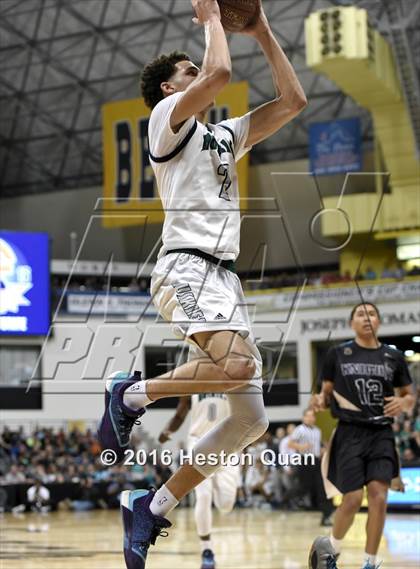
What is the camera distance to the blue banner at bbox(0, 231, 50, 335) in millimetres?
30828

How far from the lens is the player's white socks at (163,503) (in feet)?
16.0

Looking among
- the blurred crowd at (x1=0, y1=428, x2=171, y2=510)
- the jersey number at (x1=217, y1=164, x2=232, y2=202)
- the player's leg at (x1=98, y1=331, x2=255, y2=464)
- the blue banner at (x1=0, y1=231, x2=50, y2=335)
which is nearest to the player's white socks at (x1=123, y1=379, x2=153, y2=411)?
the player's leg at (x1=98, y1=331, x2=255, y2=464)

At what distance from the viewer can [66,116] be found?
4347 cm

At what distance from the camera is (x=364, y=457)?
287 inches

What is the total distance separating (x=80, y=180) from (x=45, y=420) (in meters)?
16.4

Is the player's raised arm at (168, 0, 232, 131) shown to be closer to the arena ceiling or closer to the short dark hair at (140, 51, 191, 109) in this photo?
the short dark hair at (140, 51, 191, 109)

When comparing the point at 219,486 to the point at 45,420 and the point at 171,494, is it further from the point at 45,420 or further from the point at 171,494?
the point at 45,420

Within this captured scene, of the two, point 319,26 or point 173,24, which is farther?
point 173,24

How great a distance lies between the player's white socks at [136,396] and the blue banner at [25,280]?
2591cm

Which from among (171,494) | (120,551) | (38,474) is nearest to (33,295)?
(38,474)

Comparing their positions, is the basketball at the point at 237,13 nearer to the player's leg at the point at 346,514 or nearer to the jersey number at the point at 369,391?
the jersey number at the point at 369,391

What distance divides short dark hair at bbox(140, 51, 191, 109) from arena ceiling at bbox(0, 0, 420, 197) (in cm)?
2833

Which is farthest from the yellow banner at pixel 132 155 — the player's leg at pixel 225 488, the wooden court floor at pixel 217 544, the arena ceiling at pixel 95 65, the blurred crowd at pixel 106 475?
the player's leg at pixel 225 488

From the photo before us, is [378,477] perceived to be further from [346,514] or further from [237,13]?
[237,13]
